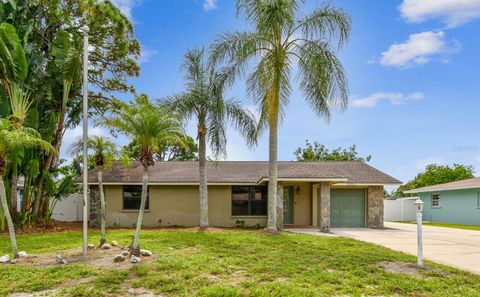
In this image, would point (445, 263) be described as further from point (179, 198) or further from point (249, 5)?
point (179, 198)

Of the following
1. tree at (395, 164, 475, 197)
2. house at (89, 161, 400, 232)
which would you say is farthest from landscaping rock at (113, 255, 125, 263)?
tree at (395, 164, 475, 197)

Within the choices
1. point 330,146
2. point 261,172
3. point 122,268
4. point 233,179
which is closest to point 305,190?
point 261,172

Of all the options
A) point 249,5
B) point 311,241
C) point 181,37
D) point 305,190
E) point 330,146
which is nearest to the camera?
point 311,241

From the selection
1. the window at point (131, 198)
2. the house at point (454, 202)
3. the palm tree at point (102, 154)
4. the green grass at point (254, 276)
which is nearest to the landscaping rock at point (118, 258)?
the green grass at point (254, 276)

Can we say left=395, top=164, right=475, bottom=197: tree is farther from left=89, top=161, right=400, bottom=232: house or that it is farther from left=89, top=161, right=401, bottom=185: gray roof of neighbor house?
left=89, top=161, right=400, bottom=232: house

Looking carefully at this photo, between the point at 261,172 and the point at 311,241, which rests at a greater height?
the point at 261,172

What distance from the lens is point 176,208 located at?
18.0 metres

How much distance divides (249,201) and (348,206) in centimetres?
532

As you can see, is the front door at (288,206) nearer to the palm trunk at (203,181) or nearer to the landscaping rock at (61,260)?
the palm trunk at (203,181)

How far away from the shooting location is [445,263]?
890cm

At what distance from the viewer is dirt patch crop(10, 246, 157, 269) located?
26.9 ft

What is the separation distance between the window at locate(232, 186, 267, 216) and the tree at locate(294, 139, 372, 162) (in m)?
22.9

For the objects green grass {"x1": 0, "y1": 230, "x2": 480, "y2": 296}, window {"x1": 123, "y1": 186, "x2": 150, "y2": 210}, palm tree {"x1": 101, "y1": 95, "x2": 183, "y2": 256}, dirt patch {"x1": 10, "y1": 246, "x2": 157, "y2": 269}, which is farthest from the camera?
window {"x1": 123, "y1": 186, "x2": 150, "y2": 210}

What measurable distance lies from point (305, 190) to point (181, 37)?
9666 mm
